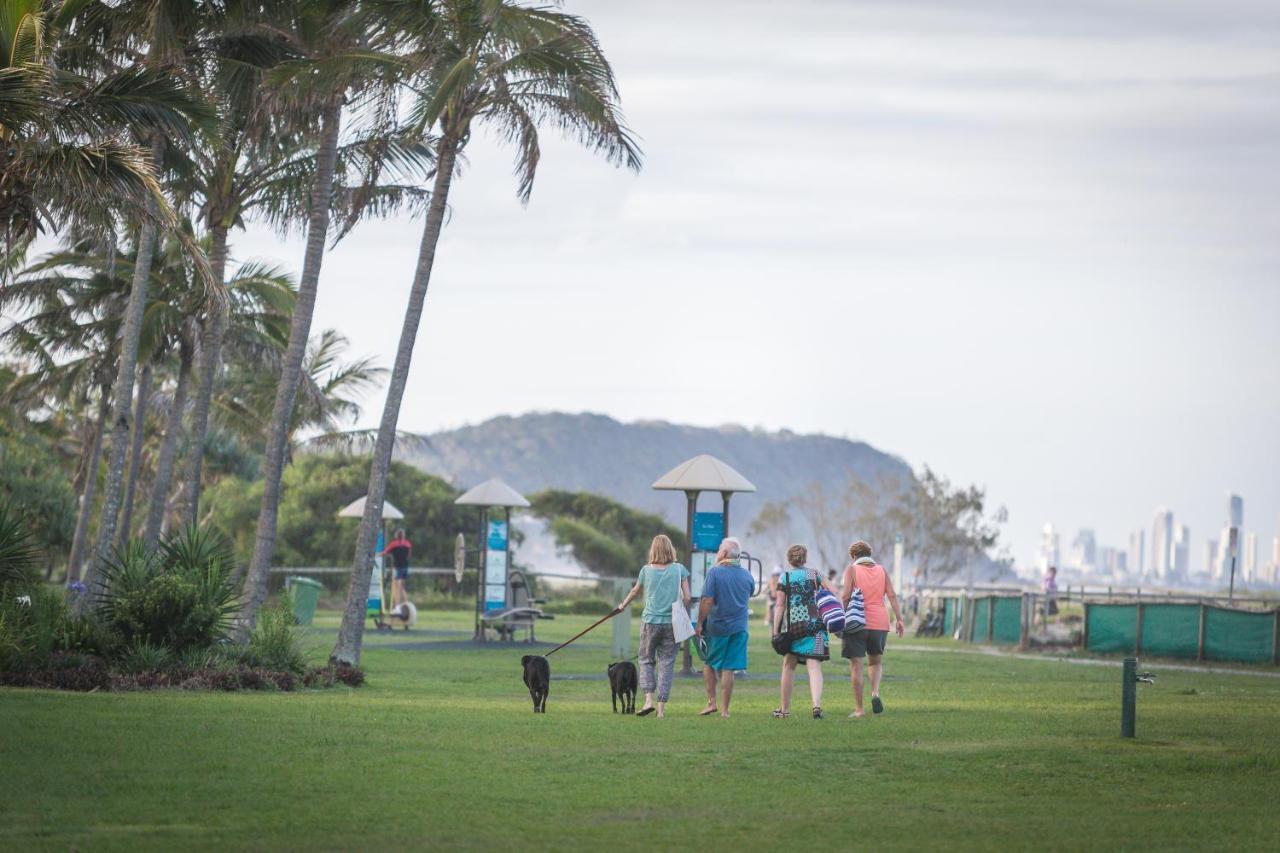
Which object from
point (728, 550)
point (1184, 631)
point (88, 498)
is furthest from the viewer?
point (88, 498)

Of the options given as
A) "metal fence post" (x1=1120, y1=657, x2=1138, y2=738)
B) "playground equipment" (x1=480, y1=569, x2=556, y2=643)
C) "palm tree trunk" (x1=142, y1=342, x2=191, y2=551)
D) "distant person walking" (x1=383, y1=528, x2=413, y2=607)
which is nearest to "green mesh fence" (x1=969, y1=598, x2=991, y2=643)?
"playground equipment" (x1=480, y1=569, x2=556, y2=643)

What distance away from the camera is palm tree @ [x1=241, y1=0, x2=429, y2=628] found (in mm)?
21609

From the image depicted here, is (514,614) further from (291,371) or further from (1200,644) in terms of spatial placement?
(1200,644)

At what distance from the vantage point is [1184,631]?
31.8 m

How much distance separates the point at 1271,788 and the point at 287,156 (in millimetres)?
20587

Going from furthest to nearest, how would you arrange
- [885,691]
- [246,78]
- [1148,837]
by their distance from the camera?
[246,78]
[885,691]
[1148,837]

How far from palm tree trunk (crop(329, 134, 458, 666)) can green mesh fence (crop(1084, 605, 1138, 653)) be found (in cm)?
1760

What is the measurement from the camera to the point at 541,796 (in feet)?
35.3

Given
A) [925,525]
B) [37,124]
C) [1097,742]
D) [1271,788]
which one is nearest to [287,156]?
[37,124]

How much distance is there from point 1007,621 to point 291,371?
21706 millimetres

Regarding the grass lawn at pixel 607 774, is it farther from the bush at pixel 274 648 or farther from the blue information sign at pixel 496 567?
the blue information sign at pixel 496 567

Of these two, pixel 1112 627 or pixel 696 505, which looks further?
pixel 1112 627

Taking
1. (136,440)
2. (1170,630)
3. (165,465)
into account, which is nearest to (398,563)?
(136,440)

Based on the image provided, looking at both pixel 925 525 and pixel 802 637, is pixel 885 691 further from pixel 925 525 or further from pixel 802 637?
pixel 925 525
